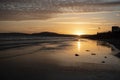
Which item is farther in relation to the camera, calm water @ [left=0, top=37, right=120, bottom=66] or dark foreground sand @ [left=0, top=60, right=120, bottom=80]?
calm water @ [left=0, top=37, right=120, bottom=66]

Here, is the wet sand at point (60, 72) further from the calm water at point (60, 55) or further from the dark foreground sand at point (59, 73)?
the calm water at point (60, 55)

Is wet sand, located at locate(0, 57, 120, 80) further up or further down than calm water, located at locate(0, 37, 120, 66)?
further up

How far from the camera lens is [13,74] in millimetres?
18188

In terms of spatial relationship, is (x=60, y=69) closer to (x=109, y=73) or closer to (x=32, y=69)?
(x=32, y=69)

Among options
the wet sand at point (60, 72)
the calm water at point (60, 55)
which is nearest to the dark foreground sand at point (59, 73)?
Result: the wet sand at point (60, 72)

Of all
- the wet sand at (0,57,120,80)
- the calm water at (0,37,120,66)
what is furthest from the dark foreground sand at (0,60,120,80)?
the calm water at (0,37,120,66)

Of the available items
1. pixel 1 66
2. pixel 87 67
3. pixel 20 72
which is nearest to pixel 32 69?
pixel 20 72

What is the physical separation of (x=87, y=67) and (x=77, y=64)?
180 cm

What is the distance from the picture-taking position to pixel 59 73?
19.1 metres

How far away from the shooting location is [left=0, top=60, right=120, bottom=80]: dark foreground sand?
17375mm

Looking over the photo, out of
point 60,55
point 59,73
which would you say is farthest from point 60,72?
point 60,55

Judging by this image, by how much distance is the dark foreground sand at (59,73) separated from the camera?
17375 millimetres

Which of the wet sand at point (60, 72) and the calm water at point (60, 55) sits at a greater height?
the wet sand at point (60, 72)

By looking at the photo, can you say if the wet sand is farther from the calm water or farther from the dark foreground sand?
the calm water
